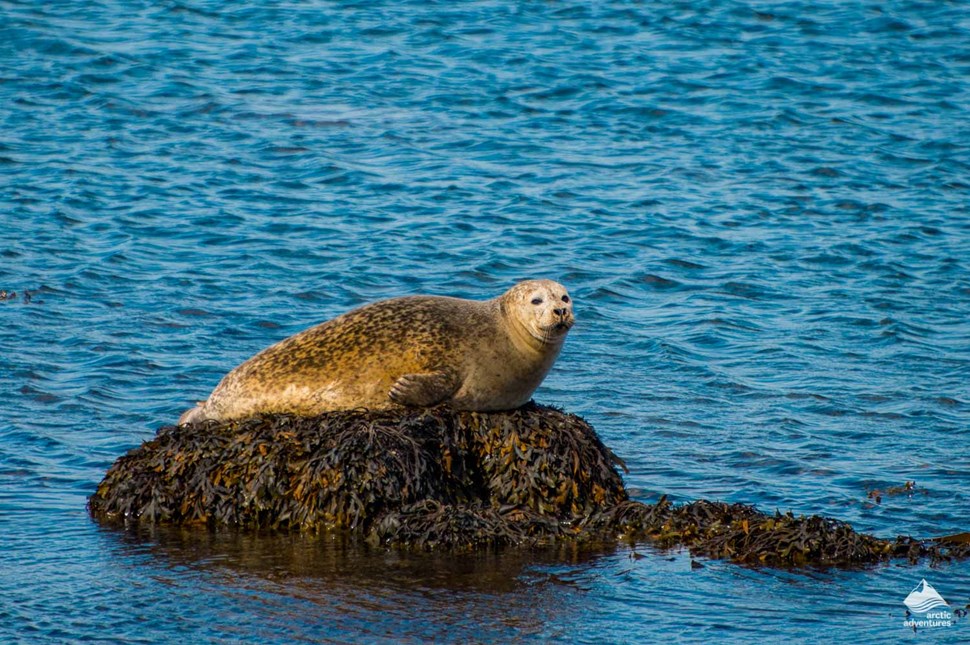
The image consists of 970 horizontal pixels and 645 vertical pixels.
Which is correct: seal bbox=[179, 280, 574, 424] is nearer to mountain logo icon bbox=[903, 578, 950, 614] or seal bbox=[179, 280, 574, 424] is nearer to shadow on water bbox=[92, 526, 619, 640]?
shadow on water bbox=[92, 526, 619, 640]

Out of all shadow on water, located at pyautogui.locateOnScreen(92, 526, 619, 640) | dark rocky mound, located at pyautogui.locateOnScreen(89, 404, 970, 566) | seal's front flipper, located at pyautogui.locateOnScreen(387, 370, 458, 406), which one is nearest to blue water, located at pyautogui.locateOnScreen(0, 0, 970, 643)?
shadow on water, located at pyautogui.locateOnScreen(92, 526, 619, 640)

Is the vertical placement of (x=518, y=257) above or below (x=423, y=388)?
below

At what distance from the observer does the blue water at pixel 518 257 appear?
19.7 feet

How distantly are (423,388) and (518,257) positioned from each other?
22.2 ft

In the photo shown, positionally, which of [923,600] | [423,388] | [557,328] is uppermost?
[557,328]

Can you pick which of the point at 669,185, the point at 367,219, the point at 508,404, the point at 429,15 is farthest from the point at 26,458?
the point at 429,15

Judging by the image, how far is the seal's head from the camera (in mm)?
7059

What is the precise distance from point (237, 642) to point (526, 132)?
41.9 ft

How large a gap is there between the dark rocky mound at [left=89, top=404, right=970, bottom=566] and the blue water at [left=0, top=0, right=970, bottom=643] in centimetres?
19

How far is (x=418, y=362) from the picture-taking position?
7.22m

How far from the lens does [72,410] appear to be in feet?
30.6

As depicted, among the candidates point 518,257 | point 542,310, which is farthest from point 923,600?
point 518,257

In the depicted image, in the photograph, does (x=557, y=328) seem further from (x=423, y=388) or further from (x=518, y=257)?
(x=518, y=257)

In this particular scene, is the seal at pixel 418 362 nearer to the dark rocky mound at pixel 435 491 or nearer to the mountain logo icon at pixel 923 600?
the dark rocky mound at pixel 435 491
